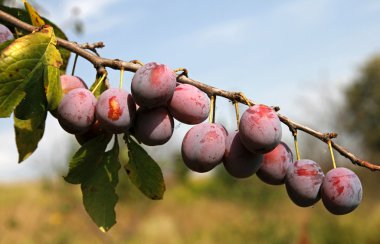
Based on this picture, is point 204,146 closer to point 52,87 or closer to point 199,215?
point 52,87

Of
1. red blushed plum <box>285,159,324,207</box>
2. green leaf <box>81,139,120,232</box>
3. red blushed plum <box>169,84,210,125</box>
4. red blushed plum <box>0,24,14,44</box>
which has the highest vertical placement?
red blushed plum <box>169,84,210,125</box>

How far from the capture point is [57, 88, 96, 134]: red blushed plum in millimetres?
881

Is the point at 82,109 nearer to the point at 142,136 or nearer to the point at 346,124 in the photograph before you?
the point at 142,136

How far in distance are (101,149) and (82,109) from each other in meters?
0.15

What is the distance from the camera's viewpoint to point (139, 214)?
9.48 m

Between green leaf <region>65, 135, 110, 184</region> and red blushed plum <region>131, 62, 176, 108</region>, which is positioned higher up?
red blushed plum <region>131, 62, 176, 108</region>

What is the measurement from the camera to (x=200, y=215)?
12.5m

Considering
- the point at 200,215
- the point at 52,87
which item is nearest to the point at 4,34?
the point at 52,87

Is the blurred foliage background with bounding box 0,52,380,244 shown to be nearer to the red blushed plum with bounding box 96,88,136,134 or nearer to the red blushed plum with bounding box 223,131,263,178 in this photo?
the red blushed plum with bounding box 223,131,263,178

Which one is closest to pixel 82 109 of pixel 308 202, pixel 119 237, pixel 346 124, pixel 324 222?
pixel 308 202

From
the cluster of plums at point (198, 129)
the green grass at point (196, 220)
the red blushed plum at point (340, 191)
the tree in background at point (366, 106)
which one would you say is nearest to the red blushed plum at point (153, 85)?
the cluster of plums at point (198, 129)

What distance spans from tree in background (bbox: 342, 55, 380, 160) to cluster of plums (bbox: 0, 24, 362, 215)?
18.4 metres

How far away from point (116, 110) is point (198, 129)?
0.55 feet

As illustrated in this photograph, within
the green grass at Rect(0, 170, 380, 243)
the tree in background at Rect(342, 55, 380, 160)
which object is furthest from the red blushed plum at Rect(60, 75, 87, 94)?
the tree in background at Rect(342, 55, 380, 160)
